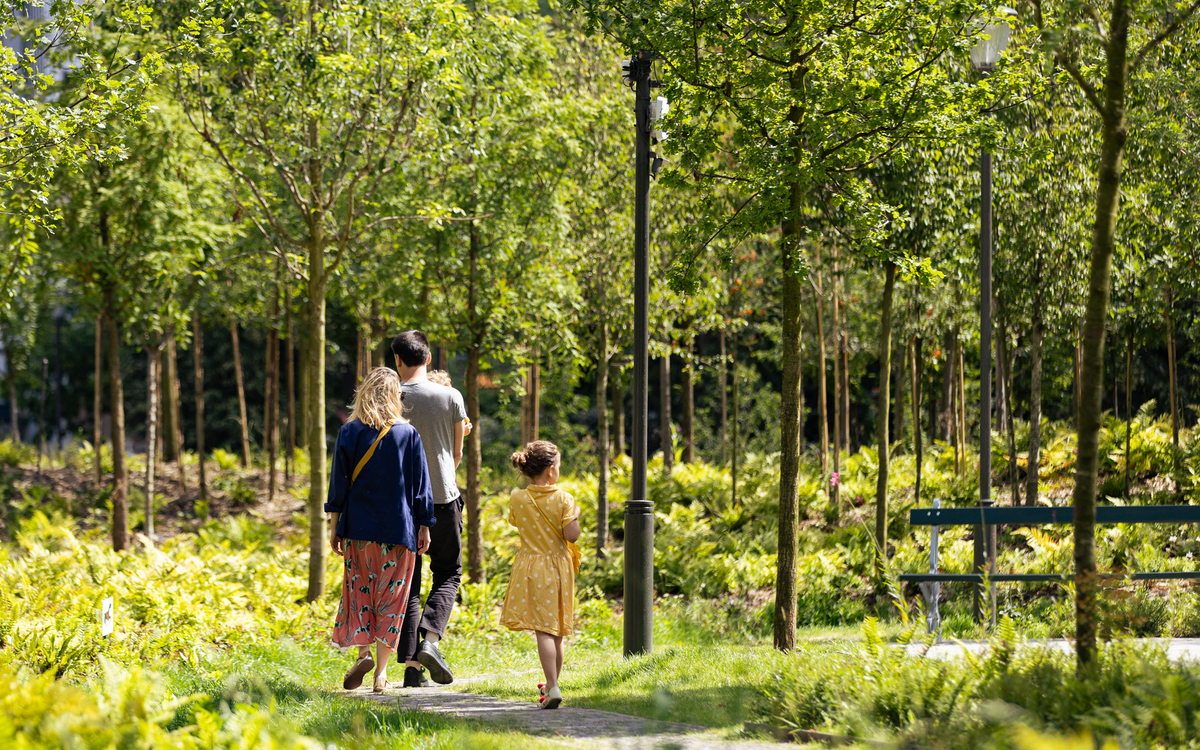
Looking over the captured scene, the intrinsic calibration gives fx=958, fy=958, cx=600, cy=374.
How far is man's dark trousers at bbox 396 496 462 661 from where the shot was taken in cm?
611

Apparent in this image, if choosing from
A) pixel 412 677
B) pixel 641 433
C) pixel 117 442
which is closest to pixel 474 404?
pixel 117 442

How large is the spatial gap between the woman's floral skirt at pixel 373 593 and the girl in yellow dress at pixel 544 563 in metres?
0.68

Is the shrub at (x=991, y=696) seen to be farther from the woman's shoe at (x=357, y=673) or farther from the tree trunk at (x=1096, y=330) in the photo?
the woman's shoe at (x=357, y=673)

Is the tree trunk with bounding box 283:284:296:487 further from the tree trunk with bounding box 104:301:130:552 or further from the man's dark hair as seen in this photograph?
the man's dark hair

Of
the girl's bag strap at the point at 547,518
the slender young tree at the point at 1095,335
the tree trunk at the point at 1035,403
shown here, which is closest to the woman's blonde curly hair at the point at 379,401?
the girl's bag strap at the point at 547,518

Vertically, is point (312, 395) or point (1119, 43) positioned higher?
point (1119, 43)

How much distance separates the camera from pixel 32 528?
52.1 feet

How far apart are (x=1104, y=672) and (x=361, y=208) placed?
41.4ft

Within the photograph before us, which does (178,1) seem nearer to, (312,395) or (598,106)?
(312,395)

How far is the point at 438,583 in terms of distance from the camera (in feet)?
20.9

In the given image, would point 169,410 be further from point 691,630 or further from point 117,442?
point 691,630

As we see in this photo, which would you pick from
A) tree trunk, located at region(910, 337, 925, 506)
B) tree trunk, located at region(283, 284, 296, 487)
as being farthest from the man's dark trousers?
tree trunk, located at region(283, 284, 296, 487)

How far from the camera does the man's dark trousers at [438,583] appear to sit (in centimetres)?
611

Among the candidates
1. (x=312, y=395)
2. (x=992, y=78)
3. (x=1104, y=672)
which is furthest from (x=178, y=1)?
(x=1104, y=672)
